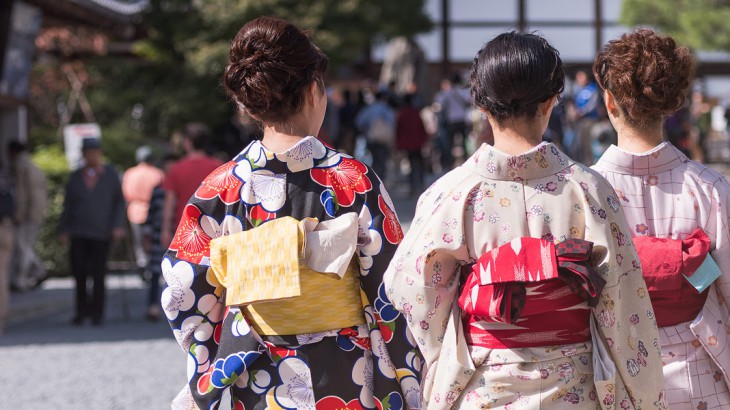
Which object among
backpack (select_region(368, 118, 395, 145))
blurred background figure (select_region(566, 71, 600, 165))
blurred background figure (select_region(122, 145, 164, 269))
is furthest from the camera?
backpack (select_region(368, 118, 395, 145))

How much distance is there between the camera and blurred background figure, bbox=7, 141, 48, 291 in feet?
41.9

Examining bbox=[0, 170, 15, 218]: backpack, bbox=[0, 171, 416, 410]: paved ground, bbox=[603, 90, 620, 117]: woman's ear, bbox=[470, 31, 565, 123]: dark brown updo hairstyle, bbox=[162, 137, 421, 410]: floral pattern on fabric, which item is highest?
bbox=[470, 31, 565, 123]: dark brown updo hairstyle

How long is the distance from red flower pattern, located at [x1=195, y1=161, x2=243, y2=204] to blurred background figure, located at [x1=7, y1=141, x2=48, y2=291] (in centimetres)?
975

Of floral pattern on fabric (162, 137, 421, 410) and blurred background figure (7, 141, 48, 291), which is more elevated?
floral pattern on fabric (162, 137, 421, 410)

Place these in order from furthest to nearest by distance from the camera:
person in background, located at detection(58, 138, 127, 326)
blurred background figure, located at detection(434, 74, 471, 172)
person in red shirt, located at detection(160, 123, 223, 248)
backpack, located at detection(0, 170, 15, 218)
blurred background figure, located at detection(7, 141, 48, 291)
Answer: blurred background figure, located at detection(434, 74, 471, 172), blurred background figure, located at detection(7, 141, 48, 291), person in background, located at detection(58, 138, 127, 326), backpack, located at detection(0, 170, 15, 218), person in red shirt, located at detection(160, 123, 223, 248)

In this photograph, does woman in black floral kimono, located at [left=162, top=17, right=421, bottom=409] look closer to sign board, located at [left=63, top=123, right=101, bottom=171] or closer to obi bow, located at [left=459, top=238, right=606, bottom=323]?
obi bow, located at [left=459, top=238, right=606, bottom=323]

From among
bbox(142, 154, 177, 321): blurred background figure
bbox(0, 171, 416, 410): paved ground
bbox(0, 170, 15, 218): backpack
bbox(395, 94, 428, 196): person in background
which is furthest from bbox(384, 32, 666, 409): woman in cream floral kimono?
bbox(395, 94, 428, 196): person in background

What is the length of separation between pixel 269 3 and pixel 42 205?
25.3 feet

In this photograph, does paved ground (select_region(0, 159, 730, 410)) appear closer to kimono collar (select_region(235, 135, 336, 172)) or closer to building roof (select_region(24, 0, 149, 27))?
kimono collar (select_region(235, 135, 336, 172))

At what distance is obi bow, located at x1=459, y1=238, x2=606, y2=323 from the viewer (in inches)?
107

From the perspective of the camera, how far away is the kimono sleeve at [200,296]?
3217mm

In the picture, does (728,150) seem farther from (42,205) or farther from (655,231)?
(655,231)

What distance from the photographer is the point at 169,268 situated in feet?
10.8

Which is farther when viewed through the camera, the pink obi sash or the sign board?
the sign board
